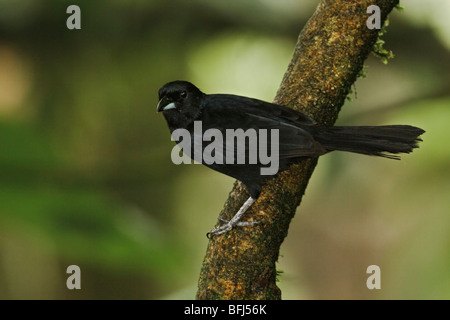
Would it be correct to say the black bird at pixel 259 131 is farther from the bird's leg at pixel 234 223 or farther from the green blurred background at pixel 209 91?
the green blurred background at pixel 209 91

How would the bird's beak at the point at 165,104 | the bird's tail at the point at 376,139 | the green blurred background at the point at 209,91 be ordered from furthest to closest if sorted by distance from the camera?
the green blurred background at the point at 209,91, the bird's beak at the point at 165,104, the bird's tail at the point at 376,139

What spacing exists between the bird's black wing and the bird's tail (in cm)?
10

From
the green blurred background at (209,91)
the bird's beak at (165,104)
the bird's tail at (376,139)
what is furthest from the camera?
the green blurred background at (209,91)

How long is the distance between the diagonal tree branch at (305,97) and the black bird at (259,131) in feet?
0.24

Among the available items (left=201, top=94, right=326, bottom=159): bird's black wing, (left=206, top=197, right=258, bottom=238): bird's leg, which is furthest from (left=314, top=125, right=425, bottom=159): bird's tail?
(left=206, top=197, right=258, bottom=238): bird's leg

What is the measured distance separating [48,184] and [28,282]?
3459mm

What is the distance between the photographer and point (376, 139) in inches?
Result: 94.5

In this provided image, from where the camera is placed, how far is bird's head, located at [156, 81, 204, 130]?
275 centimetres

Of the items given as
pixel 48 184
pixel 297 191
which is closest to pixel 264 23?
pixel 297 191

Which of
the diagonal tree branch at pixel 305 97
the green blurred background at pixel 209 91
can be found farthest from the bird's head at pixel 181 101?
the green blurred background at pixel 209 91

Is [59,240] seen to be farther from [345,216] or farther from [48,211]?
[345,216]

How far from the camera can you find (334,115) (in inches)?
106

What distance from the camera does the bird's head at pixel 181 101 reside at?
2.75 metres

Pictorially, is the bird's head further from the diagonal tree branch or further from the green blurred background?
the green blurred background
